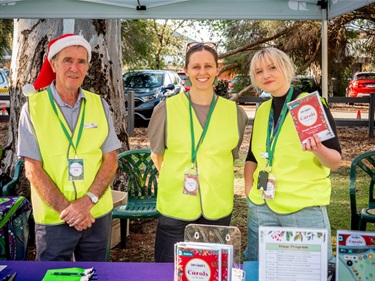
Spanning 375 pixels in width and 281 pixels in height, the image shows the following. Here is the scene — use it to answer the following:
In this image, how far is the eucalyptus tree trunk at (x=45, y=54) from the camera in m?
4.60

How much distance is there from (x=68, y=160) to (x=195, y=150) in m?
0.66

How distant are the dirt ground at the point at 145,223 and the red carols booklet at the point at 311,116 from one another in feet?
8.81

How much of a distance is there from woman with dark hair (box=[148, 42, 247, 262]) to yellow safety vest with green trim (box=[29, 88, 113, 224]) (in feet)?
1.04

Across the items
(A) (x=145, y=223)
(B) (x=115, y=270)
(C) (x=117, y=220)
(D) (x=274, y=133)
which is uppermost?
(D) (x=274, y=133)

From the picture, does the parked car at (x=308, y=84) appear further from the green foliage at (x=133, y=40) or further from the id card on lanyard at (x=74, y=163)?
the id card on lanyard at (x=74, y=163)

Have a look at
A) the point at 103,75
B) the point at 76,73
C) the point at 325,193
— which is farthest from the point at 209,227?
the point at 103,75

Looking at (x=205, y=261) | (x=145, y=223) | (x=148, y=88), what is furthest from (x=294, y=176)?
(x=148, y=88)

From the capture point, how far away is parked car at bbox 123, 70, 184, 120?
41.3 ft

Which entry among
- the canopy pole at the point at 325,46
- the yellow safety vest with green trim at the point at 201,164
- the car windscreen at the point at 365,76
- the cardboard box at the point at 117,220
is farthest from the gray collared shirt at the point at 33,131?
the car windscreen at the point at 365,76

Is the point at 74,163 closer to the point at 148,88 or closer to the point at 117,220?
the point at 117,220

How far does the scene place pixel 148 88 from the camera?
13023 mm

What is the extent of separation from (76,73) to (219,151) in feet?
2.85

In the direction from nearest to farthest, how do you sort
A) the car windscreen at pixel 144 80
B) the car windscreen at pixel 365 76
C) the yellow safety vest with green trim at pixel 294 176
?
the yellow safety vest with green trim at pixel 294 176
the car windscreen at pixel 144 80
the car windscreen at pixel 365 76

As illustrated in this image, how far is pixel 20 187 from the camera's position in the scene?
4668 mm
